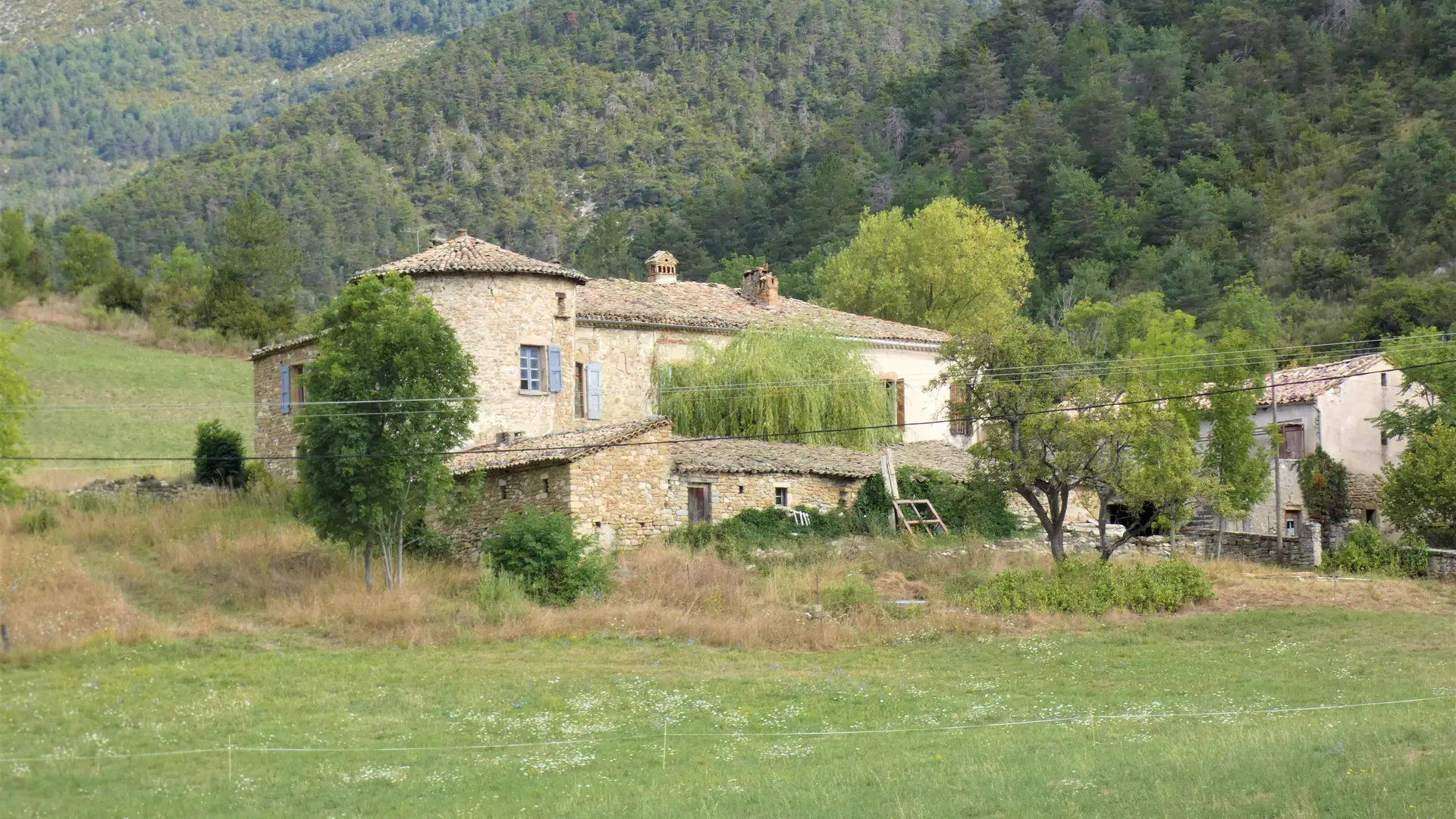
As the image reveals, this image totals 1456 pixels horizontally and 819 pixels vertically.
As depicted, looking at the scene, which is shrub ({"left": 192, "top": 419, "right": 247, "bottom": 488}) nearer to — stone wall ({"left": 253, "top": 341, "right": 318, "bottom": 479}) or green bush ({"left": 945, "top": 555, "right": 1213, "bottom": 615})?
stone wall ({"left": 253, "top": 341, "right": 318, "bottom": 479})

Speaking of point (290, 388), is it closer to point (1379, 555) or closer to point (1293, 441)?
point (1379, 555)

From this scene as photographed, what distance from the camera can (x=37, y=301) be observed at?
6638 centimetres

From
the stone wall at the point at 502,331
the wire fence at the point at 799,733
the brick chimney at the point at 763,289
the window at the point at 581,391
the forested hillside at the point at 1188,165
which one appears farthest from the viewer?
the forested hillside at the point at 1188,165

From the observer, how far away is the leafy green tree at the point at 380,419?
89.9 ft

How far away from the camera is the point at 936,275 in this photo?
55.8m

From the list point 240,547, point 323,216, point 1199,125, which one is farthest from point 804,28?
point 240,547

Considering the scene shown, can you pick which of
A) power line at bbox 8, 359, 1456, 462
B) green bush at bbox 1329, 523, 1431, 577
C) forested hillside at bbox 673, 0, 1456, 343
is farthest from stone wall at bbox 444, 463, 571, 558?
forested hillside at bbox 673, 0, 1456, 343

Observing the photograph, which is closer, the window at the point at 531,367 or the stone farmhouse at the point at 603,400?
the stone farmhouse at the point at 603,400

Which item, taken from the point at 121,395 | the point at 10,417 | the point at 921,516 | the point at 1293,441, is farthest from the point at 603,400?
the point at 121,395

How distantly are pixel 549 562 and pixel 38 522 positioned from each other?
12614mm

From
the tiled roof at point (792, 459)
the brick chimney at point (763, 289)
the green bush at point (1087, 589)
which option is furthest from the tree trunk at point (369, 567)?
the brick chimney at point (763, 289)

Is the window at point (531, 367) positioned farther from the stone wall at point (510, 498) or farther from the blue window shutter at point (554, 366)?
the stone wall at point (510, 498)

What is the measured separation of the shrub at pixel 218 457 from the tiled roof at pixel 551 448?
346 inches

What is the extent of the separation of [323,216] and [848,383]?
9336 centimetres
